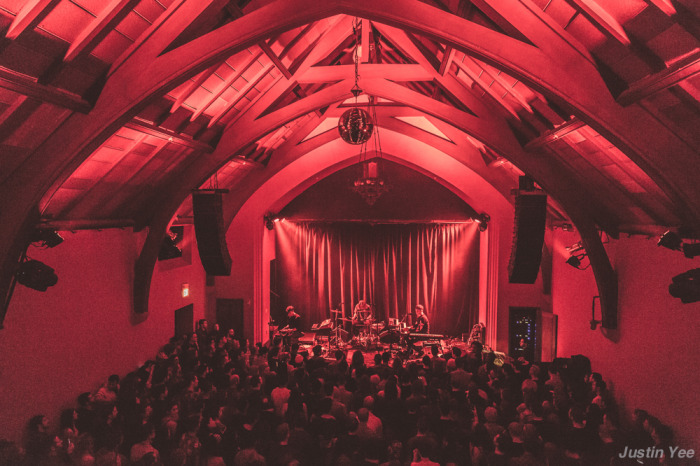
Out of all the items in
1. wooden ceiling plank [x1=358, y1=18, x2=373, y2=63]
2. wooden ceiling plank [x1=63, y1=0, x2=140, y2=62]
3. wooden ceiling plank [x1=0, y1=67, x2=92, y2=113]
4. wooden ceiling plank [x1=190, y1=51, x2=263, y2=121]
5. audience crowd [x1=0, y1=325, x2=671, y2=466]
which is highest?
wooden ceiling plank [x1=358, y1=18, x2=373, y2=63]

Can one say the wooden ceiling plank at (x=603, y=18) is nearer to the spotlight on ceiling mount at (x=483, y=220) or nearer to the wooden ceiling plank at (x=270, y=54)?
the wooden ceiling plank at (x=270, y=54)

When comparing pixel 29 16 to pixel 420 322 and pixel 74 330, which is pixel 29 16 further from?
pixel 420 322

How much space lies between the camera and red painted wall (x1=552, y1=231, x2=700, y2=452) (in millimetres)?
6039

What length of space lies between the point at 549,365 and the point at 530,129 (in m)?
4.50

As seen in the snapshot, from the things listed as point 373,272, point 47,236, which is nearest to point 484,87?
point 47,236

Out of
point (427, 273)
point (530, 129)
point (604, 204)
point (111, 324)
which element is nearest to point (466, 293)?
point (427, 273)

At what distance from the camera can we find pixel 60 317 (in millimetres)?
7109

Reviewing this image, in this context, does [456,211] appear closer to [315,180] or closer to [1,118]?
[315,180]

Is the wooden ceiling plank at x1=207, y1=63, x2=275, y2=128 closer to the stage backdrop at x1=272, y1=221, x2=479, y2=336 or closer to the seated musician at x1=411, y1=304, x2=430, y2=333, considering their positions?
the stage backdrop at x1=272, y1=221, x2=479, y2=336

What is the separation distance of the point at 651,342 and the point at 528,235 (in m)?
2.32

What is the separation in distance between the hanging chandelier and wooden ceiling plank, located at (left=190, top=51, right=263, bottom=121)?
4.75 feet

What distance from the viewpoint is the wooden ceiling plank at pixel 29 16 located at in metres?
3.51

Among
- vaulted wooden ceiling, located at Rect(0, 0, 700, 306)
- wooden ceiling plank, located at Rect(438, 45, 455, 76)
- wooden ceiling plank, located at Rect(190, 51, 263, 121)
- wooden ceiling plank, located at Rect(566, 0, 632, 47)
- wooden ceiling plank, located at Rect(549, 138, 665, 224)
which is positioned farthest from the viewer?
wooden ceiling plank, located at Rect(190, 51, 263, 121)

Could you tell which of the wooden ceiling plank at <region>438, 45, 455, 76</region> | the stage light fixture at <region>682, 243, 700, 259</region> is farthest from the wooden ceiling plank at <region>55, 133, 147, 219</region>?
the stage light fixture at <region>682, 243, 700, 259</region>
